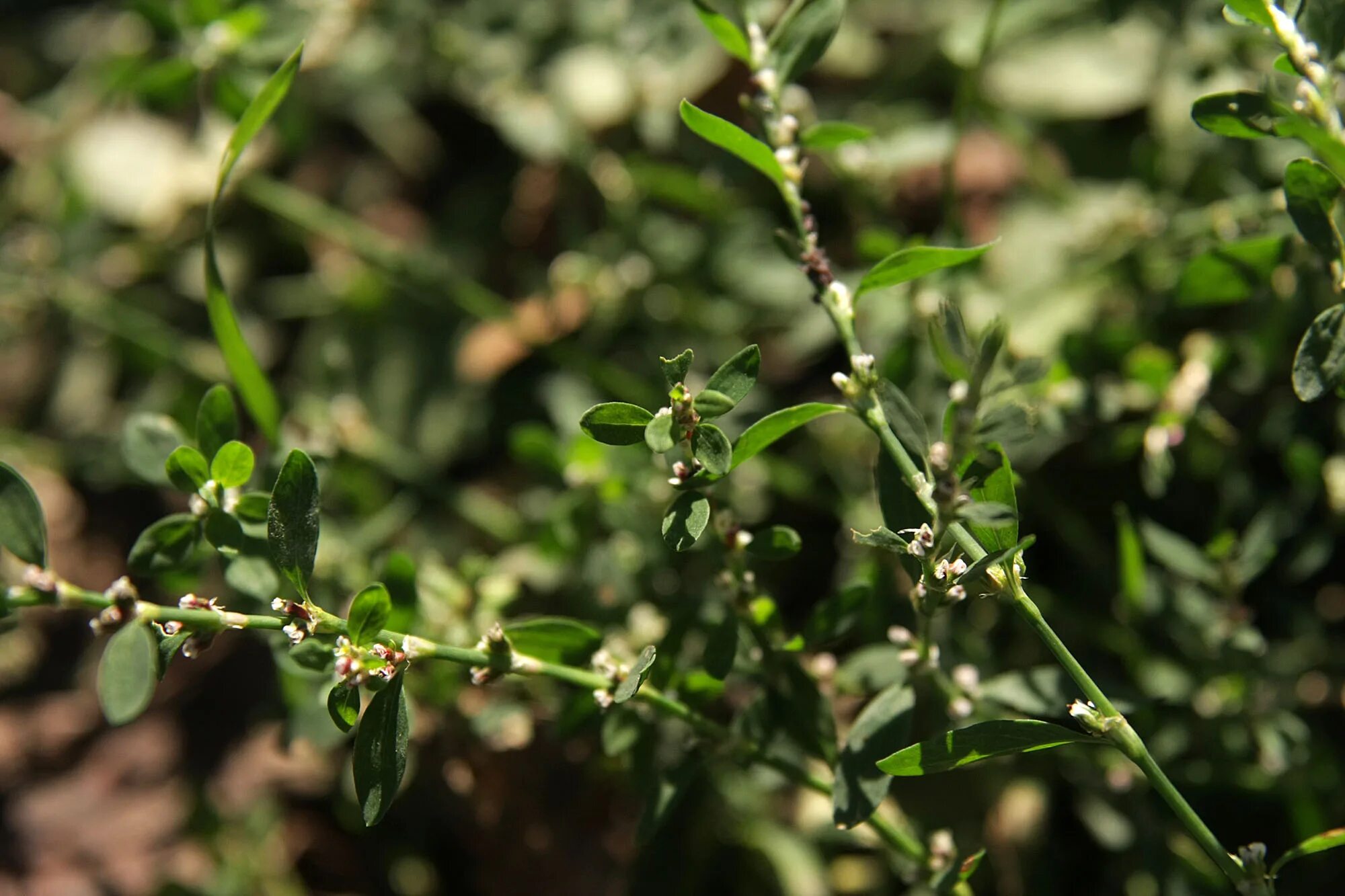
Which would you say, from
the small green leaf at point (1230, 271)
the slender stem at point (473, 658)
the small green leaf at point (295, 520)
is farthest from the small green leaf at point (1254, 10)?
the small green leaf at point (295, 520)

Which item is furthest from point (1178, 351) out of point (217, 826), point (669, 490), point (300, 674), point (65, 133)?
point (65, 133)

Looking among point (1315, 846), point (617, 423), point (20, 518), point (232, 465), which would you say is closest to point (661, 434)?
point (617, 423)

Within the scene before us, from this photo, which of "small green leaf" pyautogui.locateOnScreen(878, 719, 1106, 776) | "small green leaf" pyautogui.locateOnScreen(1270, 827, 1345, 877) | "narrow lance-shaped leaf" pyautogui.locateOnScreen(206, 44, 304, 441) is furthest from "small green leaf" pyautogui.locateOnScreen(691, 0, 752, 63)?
"small green leaf" pyautogui.locateOnScreen(1270, 827, 1345, 877)

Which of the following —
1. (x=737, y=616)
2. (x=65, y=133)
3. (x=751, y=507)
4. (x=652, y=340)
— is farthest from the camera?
(x=65, y=133)

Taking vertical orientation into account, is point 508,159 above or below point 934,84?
below

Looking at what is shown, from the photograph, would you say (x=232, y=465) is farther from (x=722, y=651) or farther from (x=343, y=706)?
(x=722, y=651)

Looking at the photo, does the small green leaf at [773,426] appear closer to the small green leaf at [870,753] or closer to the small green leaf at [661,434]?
the small green leaf at [661,434]

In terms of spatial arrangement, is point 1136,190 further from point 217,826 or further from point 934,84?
point 217,826
